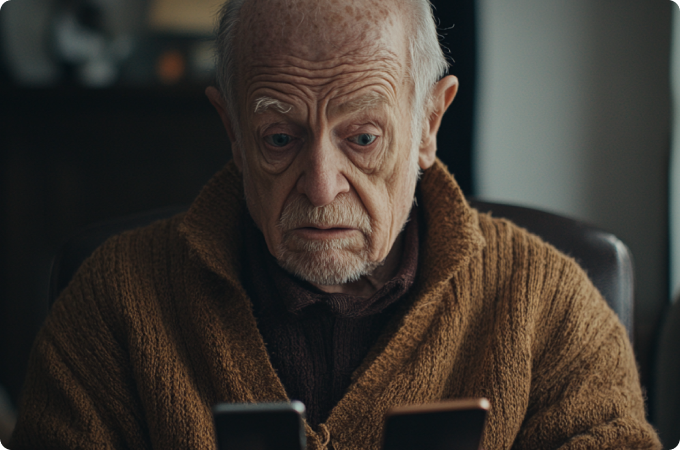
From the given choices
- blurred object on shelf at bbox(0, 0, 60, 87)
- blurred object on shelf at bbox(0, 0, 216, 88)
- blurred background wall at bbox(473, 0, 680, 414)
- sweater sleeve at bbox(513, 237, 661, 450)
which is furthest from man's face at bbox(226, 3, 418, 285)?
blurred object on shelf at bbox(0, 0, 60, 87)

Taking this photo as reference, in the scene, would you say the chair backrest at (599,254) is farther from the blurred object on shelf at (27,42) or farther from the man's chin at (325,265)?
the blurred object on shelf at (27,42)

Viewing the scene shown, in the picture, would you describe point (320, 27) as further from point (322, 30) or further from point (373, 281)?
point (373, 281)

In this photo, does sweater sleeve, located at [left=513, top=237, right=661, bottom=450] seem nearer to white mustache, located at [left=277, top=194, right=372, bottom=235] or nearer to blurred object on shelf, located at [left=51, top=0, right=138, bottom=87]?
white mustache, located at [left=277, top=194, right=372, bottom=235]

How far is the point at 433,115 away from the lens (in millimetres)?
1059

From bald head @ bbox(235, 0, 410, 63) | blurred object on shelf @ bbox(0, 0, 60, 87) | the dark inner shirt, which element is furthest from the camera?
blurred object on shelf @ bbox(0, 0, 60, 87)

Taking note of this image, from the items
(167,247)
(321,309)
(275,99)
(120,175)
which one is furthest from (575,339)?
(120,175)

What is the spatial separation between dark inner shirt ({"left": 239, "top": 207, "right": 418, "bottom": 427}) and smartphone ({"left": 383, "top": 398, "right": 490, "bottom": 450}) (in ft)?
1.34

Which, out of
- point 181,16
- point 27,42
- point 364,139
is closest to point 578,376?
point 364,139

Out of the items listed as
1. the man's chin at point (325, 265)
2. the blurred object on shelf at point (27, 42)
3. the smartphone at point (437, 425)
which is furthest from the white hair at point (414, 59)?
the blurred object on shelf at point (27, 42)

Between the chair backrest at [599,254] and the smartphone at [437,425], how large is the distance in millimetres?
714

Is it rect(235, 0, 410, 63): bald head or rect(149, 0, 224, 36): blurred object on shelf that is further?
rect(149, 0, 224, 36): blurred object on shelf

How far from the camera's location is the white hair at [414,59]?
95 cm

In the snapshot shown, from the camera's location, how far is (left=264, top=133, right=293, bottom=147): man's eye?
92 cm

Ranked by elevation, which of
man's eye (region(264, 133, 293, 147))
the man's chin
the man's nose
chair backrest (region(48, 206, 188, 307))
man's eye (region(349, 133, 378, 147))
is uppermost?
man's eye (region(349, 133, 378, 147))
